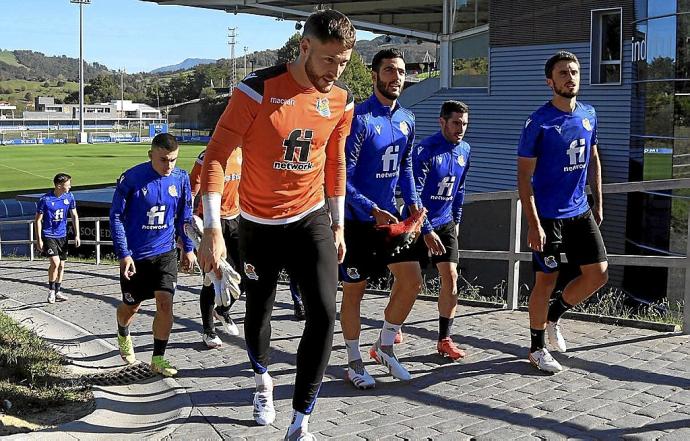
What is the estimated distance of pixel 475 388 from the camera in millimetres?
5395

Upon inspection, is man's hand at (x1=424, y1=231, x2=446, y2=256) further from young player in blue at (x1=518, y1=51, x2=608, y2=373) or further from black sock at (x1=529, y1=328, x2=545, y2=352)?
black sock at (x1=529, y1=328, x2=545, y2=352)

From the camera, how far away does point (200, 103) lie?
127 m

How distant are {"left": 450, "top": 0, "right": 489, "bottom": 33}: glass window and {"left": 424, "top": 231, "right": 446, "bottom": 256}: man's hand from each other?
99.3ft

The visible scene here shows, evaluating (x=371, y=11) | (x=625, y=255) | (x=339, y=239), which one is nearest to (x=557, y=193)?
(x=339, y=239)

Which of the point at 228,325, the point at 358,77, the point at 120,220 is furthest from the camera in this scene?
the point at 358,77

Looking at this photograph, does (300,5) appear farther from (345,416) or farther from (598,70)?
(345,416)

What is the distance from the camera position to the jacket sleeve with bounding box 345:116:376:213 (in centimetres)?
543

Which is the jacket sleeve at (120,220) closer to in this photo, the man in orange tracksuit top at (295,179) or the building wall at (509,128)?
the man in orange tracksuit top at (295,179)

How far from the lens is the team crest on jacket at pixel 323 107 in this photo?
447cm

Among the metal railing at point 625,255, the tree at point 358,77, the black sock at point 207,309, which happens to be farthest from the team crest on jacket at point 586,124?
the tree at point 358,77

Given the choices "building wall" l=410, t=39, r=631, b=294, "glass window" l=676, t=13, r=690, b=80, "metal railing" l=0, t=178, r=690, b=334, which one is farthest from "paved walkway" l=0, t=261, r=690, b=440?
"glass window" l=676, t=13, r=690, b=80

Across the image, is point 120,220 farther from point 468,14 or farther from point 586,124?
point 468,14

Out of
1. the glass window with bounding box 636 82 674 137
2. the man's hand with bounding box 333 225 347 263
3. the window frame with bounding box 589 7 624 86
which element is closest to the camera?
the man's hand with bounding box 333 225 347 263

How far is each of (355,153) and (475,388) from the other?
5.75 feet
